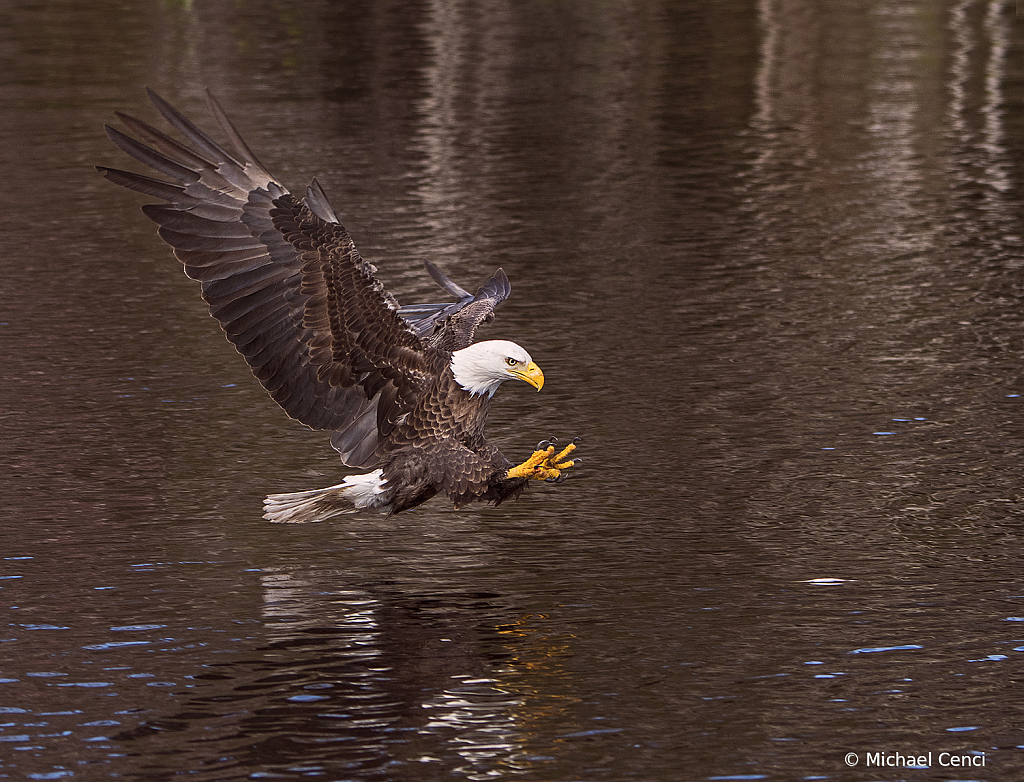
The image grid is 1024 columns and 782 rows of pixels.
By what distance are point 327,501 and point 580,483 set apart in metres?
1.54

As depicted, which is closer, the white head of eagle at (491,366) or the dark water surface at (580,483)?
the dark water surface at (580,483)

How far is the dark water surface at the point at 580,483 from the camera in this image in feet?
17.9

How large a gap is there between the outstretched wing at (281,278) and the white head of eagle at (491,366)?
17 cm

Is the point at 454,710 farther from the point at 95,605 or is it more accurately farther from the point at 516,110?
the point at 516,110

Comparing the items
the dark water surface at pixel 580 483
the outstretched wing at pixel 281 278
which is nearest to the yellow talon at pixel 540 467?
the dark water surface at pixel 580 483

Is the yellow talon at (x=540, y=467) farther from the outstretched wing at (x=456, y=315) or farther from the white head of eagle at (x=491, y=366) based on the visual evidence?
the outstretched wing at (x=456, y=315)

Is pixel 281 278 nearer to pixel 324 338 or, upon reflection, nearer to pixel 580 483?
pixel 324 338

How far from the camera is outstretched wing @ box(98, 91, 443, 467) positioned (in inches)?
256

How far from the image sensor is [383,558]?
22.8 ft

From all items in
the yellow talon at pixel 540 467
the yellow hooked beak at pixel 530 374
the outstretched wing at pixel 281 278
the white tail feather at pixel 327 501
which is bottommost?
the white tail feather at pixel 327 501

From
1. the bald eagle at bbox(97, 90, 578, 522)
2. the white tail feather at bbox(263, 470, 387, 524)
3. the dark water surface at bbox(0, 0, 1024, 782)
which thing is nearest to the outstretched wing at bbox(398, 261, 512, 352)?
the bald eagle at bbox(97, 90, 578, 522)

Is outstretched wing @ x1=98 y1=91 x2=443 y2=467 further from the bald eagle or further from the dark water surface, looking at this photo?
the dark water surface

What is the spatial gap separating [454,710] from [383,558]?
146 centimetres

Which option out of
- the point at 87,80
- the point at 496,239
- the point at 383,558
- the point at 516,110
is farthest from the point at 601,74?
the point at 383,558
